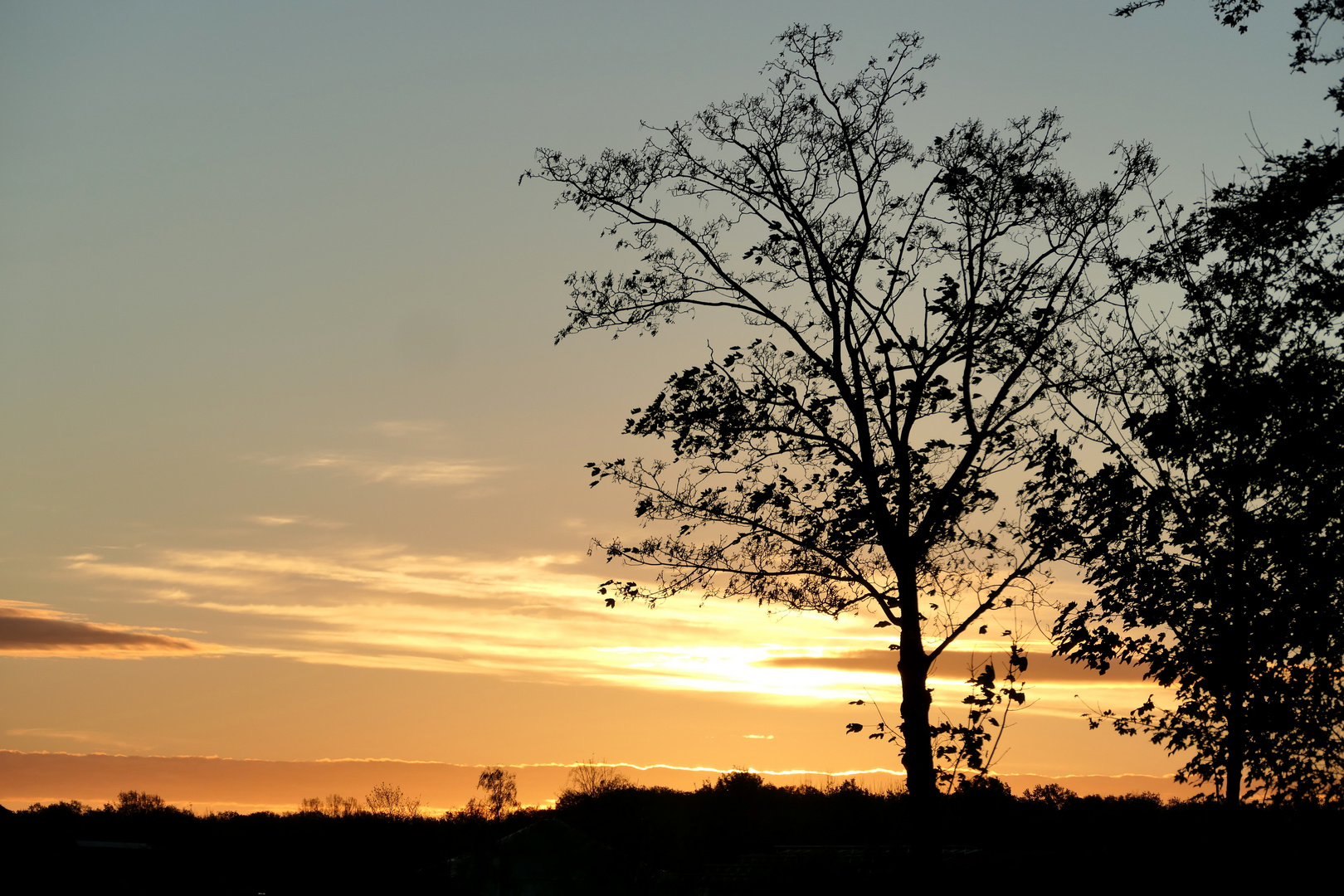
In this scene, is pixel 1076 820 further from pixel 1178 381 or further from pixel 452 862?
pixel 1178 381

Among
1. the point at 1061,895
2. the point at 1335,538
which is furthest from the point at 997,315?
the point at 1061,895

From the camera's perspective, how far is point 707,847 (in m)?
74.4

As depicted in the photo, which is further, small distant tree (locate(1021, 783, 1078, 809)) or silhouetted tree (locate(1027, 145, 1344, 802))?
small distant tree (locate(1021, 783, 1078, 809))

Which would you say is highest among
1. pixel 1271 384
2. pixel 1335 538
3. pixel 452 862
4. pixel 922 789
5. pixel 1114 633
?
pixel 1271 384

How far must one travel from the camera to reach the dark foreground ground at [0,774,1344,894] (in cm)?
2194

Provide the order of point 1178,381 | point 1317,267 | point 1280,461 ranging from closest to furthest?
point 1280,461 < point 1317,267 < point 1178,381

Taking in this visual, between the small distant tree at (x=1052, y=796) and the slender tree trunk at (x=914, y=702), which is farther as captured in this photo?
the small distant tree at (x=1052, y=796)

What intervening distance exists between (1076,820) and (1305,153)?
49796mm

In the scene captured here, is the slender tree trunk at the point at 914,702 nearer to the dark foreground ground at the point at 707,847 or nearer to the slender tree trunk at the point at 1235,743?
the dark foreground ground at the point at 707,847

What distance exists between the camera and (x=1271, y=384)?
55.1 feet

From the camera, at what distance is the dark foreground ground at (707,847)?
21.9 m

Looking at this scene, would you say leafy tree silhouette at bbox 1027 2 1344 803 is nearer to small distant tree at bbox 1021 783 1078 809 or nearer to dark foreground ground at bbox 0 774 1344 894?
dark foreground ground at bbox 0 774 1344 894

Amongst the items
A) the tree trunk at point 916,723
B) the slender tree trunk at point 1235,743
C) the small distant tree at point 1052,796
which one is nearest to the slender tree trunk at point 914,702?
the tree trunk at point 916,723

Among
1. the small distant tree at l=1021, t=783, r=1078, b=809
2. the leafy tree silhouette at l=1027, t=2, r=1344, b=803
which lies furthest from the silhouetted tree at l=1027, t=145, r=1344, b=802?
the small distant tree at l=1021, t=783, r=1078, b=809
